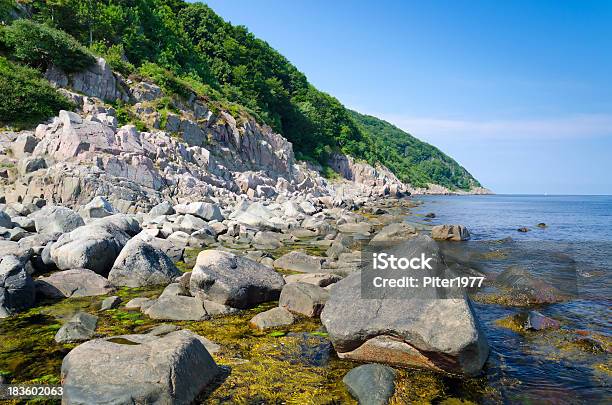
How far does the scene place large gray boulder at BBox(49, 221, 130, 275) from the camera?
10.7 metres

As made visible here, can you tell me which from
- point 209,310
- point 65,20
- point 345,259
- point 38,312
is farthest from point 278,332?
point 65,20

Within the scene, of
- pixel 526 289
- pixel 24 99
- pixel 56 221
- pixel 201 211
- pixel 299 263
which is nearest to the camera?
pixel 526 289

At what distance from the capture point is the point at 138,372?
4762mm

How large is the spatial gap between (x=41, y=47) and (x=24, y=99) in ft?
25.3

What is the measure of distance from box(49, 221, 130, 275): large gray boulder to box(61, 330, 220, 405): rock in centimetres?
614

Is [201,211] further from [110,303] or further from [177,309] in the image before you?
[177,309]

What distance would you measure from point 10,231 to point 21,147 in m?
14.6

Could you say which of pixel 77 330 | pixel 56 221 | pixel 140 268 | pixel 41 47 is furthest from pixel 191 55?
pixel 77 330

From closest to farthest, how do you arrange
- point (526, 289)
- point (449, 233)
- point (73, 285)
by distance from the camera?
1. point (73, 285)
2. point (526, 289)
3. point (449, 233)

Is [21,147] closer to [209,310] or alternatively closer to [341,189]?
[209,310]

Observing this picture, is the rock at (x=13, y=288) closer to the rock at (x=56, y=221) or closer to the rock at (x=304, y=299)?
the rock at (x=304, y=299)

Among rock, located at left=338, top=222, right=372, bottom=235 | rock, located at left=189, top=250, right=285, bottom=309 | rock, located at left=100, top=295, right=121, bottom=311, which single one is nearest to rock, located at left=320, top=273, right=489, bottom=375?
rock, located at left=189, top=250, right=285, bottom=309

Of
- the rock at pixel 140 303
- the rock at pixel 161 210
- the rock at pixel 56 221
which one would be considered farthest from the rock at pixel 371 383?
the rock at pixel 161 210

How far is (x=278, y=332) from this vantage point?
24.5 feet
